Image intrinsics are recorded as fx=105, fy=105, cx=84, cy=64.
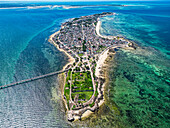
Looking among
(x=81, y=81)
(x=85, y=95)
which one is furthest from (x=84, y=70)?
(x=85, y=95)

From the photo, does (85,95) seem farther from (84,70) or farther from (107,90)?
(84,70)

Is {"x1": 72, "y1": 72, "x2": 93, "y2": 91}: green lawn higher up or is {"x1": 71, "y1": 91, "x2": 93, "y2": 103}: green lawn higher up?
{"x1": 72, "y1": 72, "x2": 93, "y2": 91}: green lawn

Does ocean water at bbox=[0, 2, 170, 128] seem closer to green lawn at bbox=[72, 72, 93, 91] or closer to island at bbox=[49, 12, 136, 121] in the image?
island at bbox=[49, 12, 136, 121]

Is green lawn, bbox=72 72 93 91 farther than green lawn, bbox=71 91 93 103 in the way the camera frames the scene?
Yes

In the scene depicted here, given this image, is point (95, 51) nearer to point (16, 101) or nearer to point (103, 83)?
point (103, 83)

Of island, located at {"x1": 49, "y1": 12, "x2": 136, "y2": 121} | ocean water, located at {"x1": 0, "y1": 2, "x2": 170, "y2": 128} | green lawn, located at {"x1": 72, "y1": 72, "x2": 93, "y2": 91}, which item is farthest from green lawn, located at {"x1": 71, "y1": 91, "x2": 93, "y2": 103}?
ocean water, located at {"x1": 0, "y1": 2, "x2": 170, "y2": 128}

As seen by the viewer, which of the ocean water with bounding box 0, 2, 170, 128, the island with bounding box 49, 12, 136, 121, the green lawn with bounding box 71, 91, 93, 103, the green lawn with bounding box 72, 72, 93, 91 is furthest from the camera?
the green lawn with bounding box 72, 72, 93, 91

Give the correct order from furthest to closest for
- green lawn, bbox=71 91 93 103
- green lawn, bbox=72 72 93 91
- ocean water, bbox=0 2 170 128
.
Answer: green lawn, bbox=72 72 93 91, green lawn, bbox=71 91 93 103, ocean water, bbox=0 2 170 128

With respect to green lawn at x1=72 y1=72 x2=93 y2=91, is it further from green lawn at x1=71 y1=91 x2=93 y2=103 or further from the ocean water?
the ocean water
